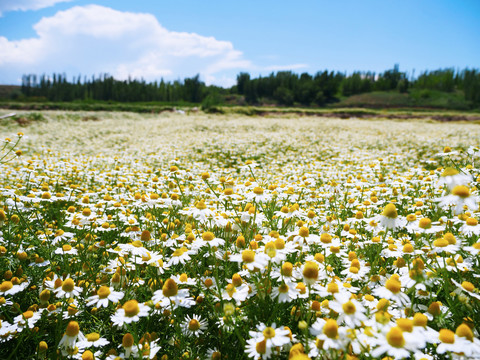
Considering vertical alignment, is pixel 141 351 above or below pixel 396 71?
below

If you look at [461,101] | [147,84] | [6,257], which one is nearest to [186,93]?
[147,84]

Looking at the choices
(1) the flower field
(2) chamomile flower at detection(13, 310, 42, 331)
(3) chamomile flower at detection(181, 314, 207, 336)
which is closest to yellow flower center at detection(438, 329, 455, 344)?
(1) the flower field

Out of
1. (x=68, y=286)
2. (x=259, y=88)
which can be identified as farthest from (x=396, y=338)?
(x=259, y=88)

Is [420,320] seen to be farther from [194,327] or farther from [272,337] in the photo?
[194,327]

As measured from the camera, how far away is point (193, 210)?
257 cm

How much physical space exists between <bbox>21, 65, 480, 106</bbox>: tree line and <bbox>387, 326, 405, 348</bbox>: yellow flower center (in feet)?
290

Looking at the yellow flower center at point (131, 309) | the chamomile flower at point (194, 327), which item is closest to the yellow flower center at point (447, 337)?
the chamomile flower at point (194, 327)

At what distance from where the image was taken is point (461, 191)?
6.20ft

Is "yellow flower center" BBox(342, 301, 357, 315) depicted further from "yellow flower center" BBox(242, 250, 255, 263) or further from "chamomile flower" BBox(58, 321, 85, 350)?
"chamomile flower" BBox(58, 321, 85, 350)

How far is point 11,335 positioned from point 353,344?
228 cm

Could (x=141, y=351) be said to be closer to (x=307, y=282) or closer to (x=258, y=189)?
(x=307, y=282)

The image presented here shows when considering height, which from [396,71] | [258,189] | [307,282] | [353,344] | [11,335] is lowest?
[11,335]

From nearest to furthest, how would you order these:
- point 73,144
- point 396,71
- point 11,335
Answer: point 11,335, point 73,144, point 396,71

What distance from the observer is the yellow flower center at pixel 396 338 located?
1233 millimetres
